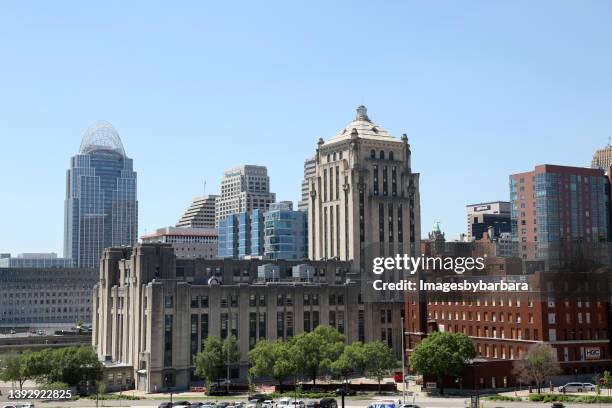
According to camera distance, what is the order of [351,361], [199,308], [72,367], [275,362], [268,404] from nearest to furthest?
[268,404]
[351,361]
[275,362]
[72,367]
[199,308]

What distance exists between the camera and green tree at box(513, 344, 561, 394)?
378 ft

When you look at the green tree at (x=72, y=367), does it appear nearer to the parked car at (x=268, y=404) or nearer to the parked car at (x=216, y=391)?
the parked car at (x=216, y=391)

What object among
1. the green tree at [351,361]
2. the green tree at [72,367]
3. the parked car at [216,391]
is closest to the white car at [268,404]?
the green tree at [351,361]

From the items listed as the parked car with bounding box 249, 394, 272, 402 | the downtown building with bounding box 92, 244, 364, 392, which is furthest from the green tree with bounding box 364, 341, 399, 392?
the downtown building with bounding box 92, 244, 364, 392

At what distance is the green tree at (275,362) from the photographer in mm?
126188

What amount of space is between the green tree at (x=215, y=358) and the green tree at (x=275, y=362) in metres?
6.44

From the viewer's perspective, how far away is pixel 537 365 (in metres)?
115

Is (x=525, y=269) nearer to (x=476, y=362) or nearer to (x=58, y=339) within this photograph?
(x=476, y=362)

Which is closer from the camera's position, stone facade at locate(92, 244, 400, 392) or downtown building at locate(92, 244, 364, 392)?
downtown building at locate(92, 244, 364, 392)

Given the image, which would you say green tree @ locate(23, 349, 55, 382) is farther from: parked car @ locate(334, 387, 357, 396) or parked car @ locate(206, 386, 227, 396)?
parked car @ locate(334, 387, 357, 396)

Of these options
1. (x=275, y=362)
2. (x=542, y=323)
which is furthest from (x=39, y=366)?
(x=542, y=323)

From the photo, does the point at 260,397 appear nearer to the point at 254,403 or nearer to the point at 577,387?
the point at 254,403

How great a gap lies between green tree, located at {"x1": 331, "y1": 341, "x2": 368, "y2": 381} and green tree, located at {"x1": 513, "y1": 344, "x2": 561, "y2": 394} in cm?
2189

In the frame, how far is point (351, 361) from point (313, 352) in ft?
19.8
